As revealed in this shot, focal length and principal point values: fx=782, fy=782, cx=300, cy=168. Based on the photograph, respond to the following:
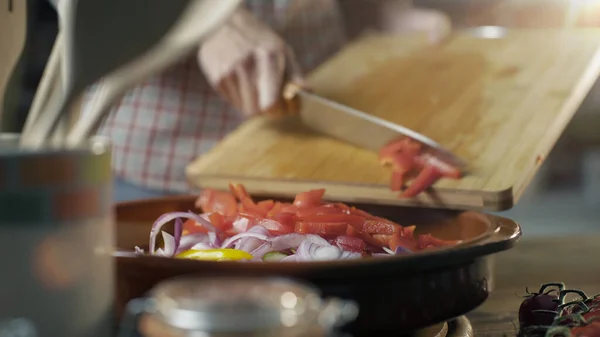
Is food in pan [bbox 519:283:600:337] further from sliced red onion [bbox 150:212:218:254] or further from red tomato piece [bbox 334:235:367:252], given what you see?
sliced red onion [bbox 150:212:218:254]

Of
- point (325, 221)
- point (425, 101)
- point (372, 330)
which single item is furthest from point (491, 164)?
point (372, 330)

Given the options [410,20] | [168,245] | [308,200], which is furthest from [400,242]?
[410,20]

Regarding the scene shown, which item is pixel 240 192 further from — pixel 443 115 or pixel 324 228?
pixel 443 115

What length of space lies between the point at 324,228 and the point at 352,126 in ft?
1.72

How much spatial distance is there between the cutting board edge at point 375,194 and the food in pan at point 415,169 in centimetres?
2

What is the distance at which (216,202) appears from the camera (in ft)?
3.28

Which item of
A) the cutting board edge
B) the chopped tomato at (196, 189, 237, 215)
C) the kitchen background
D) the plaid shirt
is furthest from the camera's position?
the kitchen background

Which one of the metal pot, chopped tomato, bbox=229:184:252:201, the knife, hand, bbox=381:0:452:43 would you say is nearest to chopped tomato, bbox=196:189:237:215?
chopped tomato, bbox=229:184:252:201

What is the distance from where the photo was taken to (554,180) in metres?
4.96

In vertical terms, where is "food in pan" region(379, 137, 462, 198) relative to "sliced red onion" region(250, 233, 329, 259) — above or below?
below

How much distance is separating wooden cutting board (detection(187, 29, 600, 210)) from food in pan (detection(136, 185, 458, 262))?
330mm

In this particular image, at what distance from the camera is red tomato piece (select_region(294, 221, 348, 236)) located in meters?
0.79

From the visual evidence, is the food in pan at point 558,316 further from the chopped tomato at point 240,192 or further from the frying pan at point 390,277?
the chopped tomato at point 240,192

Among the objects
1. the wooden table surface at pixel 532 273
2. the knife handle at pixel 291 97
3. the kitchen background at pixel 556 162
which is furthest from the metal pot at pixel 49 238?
the kitchen background at pixel 556 162
